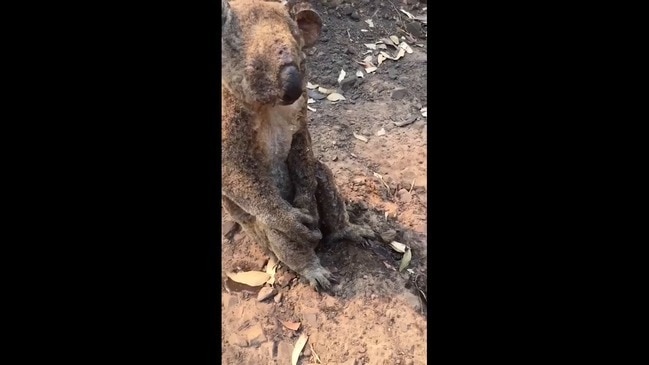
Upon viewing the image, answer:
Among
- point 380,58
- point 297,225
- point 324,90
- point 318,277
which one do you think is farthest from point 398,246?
point 380,58

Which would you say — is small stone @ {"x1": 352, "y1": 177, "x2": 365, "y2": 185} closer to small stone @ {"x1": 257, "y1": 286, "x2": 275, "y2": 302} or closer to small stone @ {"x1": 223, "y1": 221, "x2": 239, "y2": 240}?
small stone @ {"x1": 223, "y1": 221, "x2": 239, "y2": 240}

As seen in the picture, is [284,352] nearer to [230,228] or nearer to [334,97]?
[230,228]

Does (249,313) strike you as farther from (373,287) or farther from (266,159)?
(266,159)

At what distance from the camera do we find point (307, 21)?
9.01ft

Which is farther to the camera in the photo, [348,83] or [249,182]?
[348,83]

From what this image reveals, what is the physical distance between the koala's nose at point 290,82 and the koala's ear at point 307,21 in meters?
0.40

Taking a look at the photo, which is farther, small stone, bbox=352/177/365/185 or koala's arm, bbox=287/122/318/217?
small stone, bbox=352/177/365/185

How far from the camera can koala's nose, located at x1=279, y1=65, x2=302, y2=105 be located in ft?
7.92

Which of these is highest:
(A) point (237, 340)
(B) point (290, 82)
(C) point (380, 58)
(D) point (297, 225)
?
(B) point (290, 82)

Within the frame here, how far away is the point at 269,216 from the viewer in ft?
9.66

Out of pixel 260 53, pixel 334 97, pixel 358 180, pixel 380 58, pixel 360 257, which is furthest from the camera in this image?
pixel 380 58

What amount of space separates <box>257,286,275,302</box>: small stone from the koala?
20cm

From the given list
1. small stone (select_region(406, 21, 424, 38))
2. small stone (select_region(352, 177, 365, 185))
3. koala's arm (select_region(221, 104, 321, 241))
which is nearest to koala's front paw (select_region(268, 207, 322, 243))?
koala's arm (select_region(221, 104, 321, 241))

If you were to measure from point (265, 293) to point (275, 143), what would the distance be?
1.01m
